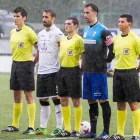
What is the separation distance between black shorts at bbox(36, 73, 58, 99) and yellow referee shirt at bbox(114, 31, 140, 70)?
4.15 ft

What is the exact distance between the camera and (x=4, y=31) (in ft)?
86.2

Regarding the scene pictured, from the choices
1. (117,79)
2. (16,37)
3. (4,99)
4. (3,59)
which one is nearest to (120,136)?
(117,79)

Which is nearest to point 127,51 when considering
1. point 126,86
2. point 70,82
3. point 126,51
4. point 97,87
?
point 126,51

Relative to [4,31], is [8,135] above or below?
below

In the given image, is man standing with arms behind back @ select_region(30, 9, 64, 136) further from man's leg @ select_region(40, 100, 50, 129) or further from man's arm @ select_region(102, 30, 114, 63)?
man's arm @ select_region(102, 30, 114, 63)

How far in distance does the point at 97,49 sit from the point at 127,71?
55cm

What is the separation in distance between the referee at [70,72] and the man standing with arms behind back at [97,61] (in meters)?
0.25

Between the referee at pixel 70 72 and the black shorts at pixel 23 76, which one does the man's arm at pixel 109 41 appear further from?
the black shorts at pixel 23 76

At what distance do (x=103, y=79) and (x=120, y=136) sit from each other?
85 cm

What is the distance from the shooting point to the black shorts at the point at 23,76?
1045cm

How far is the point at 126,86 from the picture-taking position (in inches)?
371

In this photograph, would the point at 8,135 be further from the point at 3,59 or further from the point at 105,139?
the point at 3,59

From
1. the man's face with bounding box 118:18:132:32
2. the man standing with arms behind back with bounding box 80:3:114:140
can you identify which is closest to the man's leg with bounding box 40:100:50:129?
the man standing with arms behind back with bounding box 80:3:114:140

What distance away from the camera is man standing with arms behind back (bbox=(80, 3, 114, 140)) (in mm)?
9617
